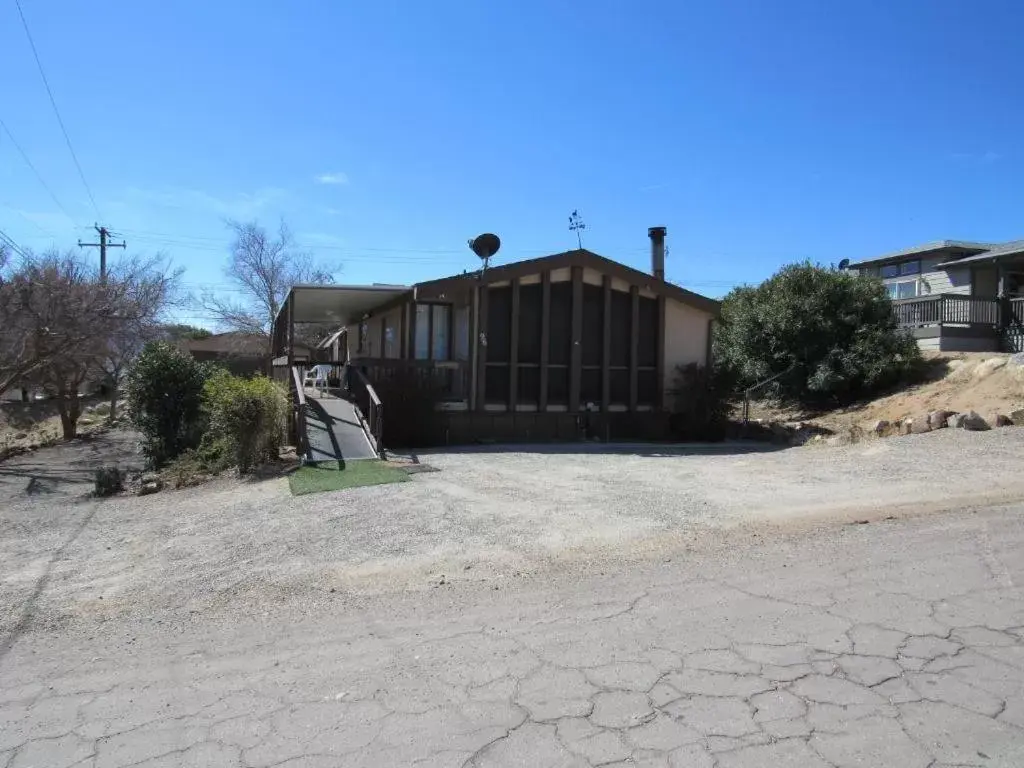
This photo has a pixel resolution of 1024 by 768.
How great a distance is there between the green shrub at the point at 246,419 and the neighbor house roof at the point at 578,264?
4.26 m

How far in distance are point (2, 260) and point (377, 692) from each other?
21.1 meters

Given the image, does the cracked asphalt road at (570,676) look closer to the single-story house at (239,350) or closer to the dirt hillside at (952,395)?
the dirt hillside at (952,395)

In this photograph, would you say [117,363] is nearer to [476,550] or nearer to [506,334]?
[506,334]

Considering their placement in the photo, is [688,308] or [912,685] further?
[688,308]

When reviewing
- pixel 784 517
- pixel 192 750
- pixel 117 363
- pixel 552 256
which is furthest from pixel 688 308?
pixel 117 363

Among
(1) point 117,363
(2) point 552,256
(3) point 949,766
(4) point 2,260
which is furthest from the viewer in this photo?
(1) point 117,363

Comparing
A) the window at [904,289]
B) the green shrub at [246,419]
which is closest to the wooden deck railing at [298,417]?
the green shrub at [246,419]

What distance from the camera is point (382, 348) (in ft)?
66.9

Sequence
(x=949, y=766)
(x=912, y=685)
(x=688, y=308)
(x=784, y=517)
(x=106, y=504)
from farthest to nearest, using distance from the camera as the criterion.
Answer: (x=688, y=308) → (x=106, y=504) → (x=784, y=517) → (x=912, y=685) → (x=949, y=766)

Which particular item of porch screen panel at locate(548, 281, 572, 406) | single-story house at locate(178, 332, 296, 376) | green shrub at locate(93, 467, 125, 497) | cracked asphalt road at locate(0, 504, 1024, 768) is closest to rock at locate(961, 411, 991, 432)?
porch screen panel at locate(548, 281, 572, 406)

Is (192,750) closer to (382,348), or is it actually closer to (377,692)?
(377,692)

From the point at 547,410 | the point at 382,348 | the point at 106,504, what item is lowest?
the point at 106,504

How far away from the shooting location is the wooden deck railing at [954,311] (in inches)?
837

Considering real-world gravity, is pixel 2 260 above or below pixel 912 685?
above
